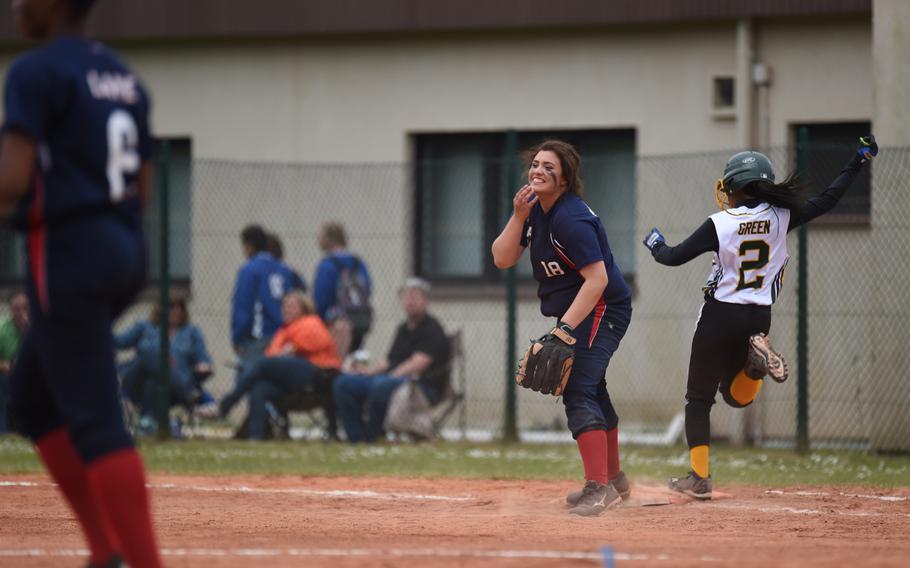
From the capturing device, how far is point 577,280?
779cm

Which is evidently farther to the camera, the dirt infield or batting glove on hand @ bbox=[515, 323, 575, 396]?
batting glove on hand @ bbox=[515, 323, 575, 396]

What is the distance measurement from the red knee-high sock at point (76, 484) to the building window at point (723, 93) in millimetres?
10364

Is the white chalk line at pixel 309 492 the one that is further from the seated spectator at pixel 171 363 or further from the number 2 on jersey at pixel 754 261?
the seated spectator at pixel 171 363

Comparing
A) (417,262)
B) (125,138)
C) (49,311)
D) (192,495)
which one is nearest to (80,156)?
(125,138)

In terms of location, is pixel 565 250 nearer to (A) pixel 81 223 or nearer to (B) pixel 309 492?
(B) pixel 309 492

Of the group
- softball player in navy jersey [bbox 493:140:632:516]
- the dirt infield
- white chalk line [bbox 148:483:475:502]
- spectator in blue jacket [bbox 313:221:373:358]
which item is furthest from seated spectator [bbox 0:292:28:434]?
softball player in navy jersey [bbox 493:140:632:516]

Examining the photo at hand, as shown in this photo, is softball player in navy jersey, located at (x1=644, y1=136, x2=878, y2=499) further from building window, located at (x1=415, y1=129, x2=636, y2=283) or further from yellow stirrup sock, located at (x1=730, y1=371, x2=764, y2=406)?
building window, located at (x1=415, y1=129, x2=636, y2=283)

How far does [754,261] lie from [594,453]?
1520 millimetres

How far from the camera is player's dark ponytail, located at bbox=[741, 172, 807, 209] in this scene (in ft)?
27.1

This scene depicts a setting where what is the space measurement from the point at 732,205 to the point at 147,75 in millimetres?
9597

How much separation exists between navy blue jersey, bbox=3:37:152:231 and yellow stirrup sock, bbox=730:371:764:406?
187 inches

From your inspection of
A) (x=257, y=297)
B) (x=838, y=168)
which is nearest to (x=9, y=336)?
(x=257, y=297)

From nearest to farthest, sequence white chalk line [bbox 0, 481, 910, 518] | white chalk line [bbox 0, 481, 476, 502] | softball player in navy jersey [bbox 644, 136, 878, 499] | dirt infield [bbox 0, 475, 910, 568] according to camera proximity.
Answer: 1. dirt infield [bbox 0, 475, 910, 568]
2. white chalk line [bbox 0, 481, 910, 518]
3. softball player in navy jersey [bbox 644, 136, 878, 499]
4. white chalk line [bbox 0, 481, 476, 502]

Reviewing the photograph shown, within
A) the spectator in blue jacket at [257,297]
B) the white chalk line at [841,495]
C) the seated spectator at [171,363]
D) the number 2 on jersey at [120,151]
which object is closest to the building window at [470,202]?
the spectator in blue jacket at [257,297]
